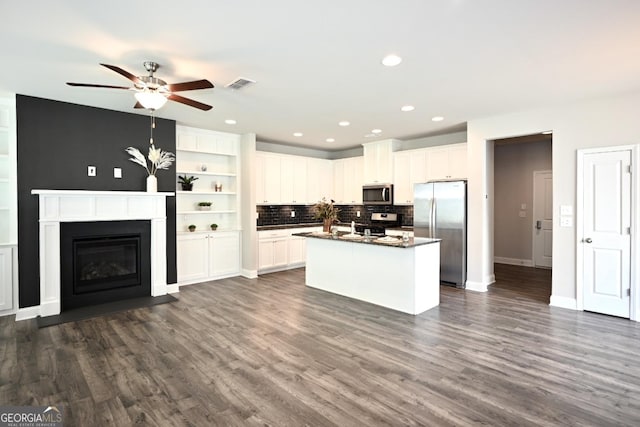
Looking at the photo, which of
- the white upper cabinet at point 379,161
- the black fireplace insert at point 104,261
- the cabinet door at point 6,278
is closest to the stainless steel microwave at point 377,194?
the white upper cabinet at point 379,161

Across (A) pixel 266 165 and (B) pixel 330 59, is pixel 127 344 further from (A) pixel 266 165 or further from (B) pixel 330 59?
(A) pixel 266 165

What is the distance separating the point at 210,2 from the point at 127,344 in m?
3.25

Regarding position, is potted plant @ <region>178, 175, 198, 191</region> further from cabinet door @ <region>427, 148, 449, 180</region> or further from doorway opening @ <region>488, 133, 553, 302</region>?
doorway opening @ <region>488, 133, 553, 302</region>

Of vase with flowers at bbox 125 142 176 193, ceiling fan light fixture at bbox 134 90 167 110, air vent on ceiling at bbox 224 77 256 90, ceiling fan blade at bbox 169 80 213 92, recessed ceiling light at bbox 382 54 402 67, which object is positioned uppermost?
air vent on ceiling at bbox 224 77 256 90

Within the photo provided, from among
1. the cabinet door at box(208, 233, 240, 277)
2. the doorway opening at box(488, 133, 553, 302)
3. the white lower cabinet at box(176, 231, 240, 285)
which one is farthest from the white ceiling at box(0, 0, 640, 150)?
the doorway opening at box(488, 133, 553, 302)

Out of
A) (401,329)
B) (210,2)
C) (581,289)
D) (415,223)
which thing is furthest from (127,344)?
(581,289)

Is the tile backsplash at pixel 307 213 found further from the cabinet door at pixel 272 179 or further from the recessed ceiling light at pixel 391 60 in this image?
the recessed ceiling light at pixel 391 60

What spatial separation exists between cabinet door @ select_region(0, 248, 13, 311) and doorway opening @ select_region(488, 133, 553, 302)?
7.88 meters

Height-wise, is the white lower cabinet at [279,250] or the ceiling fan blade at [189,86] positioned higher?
the ceiling fan blade at [189,86]

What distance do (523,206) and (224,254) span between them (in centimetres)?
657

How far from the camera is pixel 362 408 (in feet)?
7.82

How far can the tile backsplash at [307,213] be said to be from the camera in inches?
291

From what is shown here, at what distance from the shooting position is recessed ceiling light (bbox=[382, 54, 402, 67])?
3104 mm

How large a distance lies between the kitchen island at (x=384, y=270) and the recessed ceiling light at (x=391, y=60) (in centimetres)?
216
